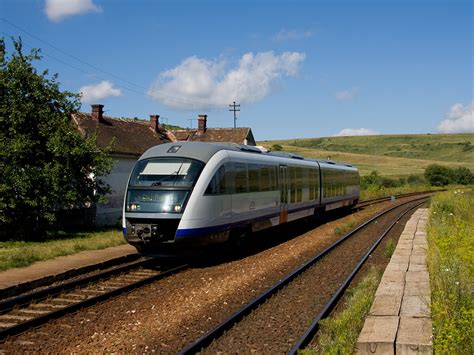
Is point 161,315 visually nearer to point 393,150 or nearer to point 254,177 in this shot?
point 254,177

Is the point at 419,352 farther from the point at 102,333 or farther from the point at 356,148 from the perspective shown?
the point at 356,148

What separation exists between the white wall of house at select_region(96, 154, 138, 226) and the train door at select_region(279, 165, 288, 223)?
39.9 ft

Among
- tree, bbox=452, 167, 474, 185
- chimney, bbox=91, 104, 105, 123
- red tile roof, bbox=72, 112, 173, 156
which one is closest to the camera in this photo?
red tile roof, bbox=72, 112, 173, 156

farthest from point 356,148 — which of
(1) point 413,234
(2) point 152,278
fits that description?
(2) point 152,278

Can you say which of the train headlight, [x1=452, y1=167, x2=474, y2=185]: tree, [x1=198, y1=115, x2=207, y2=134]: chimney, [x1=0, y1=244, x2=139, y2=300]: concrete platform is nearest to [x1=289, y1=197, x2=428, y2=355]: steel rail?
the train headlight

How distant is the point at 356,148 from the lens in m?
160

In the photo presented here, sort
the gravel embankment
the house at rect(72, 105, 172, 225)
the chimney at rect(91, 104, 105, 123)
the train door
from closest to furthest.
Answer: the gravel embankment → the train door → the house at rect(72, 105, 172, 225) → the chimney at rect(91, 104, 105, 123)

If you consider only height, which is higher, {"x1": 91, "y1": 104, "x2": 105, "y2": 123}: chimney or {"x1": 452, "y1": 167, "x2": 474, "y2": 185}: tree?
{"x1": 91, "y1": 104, "x2": 105, "y2": 123}: chimney

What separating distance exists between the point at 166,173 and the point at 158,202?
2.76 ft

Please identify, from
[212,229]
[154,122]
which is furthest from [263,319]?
[154,122]

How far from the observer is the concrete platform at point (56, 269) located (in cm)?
1007

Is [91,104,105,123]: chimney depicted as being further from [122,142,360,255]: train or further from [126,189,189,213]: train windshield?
[126,189,189,213]: train windshield

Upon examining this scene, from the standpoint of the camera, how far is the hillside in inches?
4660

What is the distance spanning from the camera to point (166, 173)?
12.5 m
